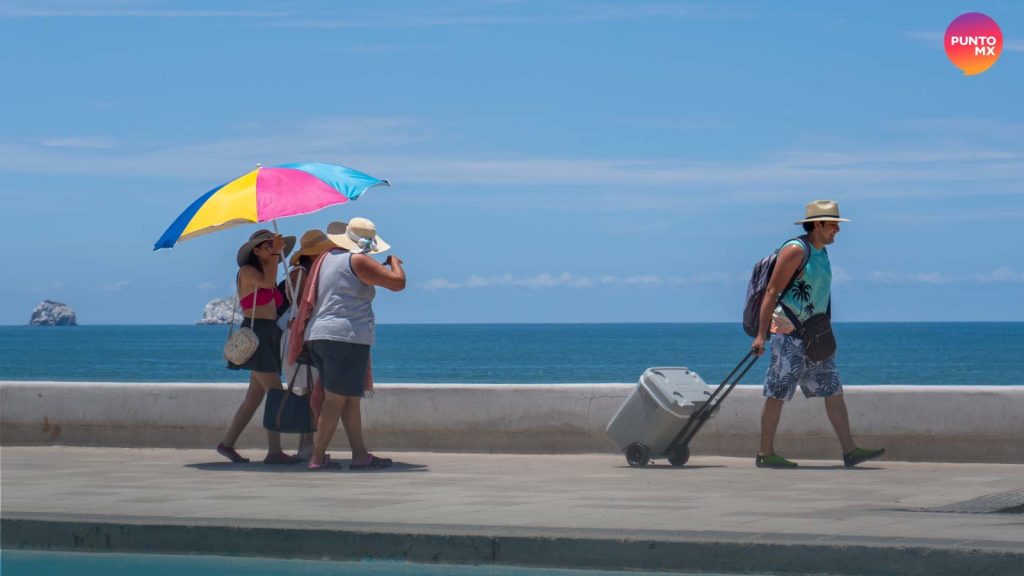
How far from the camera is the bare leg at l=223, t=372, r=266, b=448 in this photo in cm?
1098

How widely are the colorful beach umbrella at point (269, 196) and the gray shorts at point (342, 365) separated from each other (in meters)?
0.91

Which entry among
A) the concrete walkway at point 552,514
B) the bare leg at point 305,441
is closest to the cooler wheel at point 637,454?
the concrete walkway at point 552,514

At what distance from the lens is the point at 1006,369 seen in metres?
89.4

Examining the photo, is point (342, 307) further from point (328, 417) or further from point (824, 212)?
point (824, 212)

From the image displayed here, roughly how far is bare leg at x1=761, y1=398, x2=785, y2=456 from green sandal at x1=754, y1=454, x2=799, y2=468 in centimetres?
3

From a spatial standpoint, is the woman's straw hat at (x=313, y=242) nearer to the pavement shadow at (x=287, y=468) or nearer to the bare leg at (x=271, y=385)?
the bare leg at (x=271, y=385)

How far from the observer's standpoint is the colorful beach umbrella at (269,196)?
10.4 meters

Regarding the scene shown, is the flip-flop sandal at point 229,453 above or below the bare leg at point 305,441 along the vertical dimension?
below

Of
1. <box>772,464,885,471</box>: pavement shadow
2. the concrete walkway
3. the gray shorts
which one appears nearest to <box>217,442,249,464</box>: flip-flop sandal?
the concrete walkway

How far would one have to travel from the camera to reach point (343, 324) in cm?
1027

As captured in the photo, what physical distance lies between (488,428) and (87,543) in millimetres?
4694

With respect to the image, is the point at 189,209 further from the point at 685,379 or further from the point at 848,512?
the point at 848,512

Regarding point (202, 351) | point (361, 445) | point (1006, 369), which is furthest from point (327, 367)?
point (202, 351)

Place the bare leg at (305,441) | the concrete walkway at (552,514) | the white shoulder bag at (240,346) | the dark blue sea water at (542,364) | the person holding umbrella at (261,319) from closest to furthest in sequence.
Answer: the concrete walkway at (552,514), the white shoulder bag at (240,346), the person holding umbrella at (261,319), the bare leg at (305,441), the dark blue sea water at (542,364)
